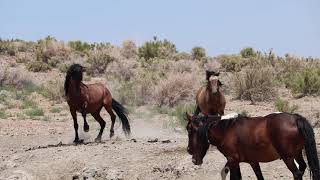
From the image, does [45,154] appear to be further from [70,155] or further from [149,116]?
[149,116]

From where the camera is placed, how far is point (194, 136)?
9586 mm

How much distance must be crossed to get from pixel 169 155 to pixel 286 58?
25.4 metres

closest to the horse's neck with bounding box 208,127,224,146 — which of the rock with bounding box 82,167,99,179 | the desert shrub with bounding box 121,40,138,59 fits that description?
the rock with bounding box 82,167,99,179

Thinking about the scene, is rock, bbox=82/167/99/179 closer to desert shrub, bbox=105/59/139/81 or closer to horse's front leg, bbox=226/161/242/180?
horse's front leg, bbox=226/161/242/180

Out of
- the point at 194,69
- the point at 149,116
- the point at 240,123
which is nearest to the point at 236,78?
the point at 149,116

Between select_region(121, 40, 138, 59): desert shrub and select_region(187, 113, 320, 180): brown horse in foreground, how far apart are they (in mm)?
34189

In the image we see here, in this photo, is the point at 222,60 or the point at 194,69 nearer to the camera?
the point at 194,69

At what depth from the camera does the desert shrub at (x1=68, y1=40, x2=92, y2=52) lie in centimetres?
4541

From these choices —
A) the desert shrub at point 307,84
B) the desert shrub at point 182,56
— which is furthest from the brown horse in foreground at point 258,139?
the desert shrub at point 182,56

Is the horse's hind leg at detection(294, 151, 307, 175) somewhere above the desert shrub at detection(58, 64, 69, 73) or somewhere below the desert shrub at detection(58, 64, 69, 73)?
below

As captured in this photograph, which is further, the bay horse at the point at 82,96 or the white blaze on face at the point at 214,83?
the bay horse at the point at 82,96

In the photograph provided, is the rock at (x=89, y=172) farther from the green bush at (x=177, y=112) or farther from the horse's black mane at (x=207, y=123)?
the green bush at (x=177, y=112)

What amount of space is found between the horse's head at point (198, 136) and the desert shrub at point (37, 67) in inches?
1038

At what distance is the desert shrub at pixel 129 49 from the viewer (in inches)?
1735
